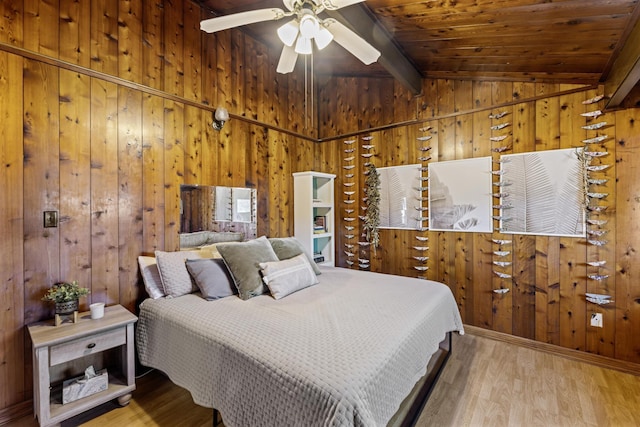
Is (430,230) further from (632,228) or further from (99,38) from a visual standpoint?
(99,38)

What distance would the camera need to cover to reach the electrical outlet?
8.06 feet

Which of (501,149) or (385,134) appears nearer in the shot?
(501,149)

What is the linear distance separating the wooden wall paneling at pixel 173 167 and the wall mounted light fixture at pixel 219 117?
311mm

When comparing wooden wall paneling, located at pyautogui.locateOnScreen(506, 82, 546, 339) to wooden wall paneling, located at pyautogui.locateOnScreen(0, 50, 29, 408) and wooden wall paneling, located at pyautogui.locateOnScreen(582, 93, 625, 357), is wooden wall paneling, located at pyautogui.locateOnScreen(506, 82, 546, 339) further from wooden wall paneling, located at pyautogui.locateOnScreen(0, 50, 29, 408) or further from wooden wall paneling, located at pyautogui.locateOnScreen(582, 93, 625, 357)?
wooden wall paneling, located at pyautogui.locateOnScreen(0, 50, 29, 408)

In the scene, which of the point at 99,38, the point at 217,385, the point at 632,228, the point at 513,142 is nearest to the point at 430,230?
the point at 513,142

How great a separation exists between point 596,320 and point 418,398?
1.81 m

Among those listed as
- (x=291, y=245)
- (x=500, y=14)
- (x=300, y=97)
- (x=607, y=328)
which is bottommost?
(x=607, y=328)

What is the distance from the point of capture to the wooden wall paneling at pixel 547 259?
8.66 feet

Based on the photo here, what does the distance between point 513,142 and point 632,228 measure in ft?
3.81

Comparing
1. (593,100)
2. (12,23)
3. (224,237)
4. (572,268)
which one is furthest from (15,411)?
(593,100)

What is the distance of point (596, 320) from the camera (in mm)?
2473

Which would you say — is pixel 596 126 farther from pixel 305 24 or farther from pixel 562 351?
pixel 305 24

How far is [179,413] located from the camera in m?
1.91

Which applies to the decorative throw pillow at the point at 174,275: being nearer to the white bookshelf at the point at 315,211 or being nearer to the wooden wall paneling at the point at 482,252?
the white bookshelf at the point at 315,211
